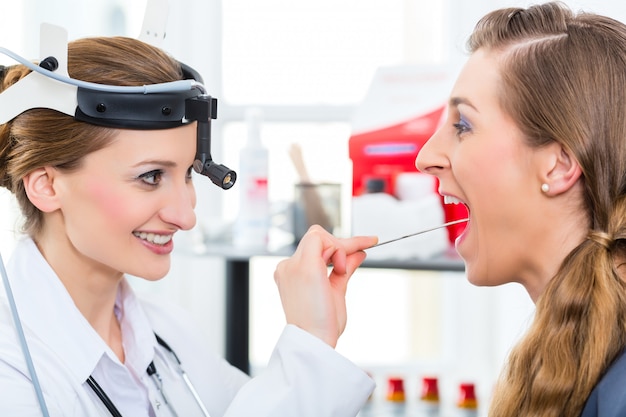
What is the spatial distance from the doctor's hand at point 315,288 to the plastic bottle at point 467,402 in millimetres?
878

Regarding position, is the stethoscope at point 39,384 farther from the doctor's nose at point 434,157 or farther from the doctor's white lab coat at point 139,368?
the doctor's nose at point 434,157

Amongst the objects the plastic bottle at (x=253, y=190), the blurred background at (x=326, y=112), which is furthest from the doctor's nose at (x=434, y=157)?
the blurred background at (x=326, y=112)

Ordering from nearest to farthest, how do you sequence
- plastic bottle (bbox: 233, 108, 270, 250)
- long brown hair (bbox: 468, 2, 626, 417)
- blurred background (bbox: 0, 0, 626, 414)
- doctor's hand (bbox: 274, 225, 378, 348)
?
long brown hair (bbox: 468, 2, 626, 417) < doctor's hand (bbox: 274, 225, 378, 348) < plastic bottle (bbox: 233, 108, 270, 250) < blurred background (bbox: 0, 0, 626, 414)

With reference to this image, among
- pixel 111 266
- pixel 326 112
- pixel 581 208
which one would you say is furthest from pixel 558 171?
pixel 326 112

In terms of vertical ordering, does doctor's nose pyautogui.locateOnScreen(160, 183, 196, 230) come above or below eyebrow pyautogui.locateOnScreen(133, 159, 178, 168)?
below

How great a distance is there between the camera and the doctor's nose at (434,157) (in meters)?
1.15

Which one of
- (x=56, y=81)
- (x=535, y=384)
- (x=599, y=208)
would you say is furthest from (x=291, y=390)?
(x=56, y=81)

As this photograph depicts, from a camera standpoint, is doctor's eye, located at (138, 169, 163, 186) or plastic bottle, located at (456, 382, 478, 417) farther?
plastic bottle, located at (456, 382, 478, 417)

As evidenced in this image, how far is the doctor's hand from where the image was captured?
109cm

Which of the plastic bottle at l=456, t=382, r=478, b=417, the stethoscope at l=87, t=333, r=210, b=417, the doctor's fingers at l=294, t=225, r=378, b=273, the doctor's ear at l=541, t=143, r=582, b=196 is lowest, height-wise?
the plastic bottle at l=456, t=382, r=478, b=417

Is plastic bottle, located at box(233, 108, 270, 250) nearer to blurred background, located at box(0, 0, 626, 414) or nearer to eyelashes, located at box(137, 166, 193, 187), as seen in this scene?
Result: blurred background, located at box(0, 0, 626, 414)

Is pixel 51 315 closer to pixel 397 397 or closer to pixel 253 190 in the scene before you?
pixel 253 190

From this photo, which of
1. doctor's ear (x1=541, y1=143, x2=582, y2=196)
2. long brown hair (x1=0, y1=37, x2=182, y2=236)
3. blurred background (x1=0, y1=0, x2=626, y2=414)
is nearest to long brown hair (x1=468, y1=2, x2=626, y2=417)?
doctor's ear (x1=541, y1=143, x2=582, y2=196)

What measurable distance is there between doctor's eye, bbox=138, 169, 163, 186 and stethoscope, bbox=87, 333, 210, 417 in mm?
323
